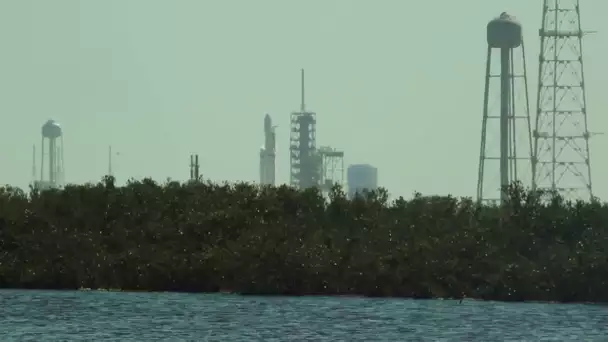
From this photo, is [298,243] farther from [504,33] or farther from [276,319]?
[504,33]

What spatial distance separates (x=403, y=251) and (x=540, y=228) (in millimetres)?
6994

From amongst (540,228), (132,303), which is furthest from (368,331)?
(540,228)

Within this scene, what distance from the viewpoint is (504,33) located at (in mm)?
160125

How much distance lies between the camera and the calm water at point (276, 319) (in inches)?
2234

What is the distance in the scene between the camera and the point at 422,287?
74.6 m

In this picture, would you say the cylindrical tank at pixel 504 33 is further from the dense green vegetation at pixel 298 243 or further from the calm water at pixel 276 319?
the calm water at pixel 276 319

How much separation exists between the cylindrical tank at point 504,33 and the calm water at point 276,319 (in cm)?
9058

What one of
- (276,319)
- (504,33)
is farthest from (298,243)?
(504,33)

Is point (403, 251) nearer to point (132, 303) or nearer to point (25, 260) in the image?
point (132, 303)

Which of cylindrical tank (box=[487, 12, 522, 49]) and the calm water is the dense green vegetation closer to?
the calm water

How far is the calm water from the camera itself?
56750mm

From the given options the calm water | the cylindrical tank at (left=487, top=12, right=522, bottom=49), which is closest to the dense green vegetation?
the calm water

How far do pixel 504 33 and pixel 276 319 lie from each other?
102 meters

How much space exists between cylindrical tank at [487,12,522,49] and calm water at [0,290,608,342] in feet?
297
